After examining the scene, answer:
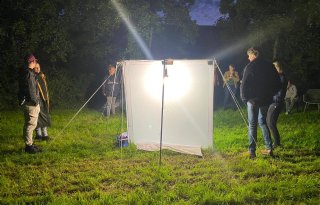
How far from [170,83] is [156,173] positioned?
264cm

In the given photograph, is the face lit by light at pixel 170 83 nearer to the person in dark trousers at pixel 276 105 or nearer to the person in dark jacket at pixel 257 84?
the person in dark jacket at pixel 257 84

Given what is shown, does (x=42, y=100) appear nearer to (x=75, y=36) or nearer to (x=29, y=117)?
(x=29, y=117)

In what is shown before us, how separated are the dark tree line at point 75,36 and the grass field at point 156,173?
8.23m

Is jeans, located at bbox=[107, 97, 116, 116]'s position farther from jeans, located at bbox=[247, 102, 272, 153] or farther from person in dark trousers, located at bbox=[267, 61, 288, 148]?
jeans, located at bbox=[247, 102, 272, 153]

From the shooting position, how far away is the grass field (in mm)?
6090

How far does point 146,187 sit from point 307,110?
11.0 meters

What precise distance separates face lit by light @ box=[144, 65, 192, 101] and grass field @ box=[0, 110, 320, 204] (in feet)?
4.93

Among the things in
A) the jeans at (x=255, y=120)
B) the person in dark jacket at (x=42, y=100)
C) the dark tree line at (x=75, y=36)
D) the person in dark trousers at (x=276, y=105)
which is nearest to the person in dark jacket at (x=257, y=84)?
the jeans at (x=255, y=120)

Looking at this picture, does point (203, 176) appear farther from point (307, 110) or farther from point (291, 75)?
point (291, 75)

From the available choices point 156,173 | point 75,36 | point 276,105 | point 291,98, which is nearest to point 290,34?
point 291,98

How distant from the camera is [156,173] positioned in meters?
7.41

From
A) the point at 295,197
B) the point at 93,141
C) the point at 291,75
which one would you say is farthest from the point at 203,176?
the point at 291,75

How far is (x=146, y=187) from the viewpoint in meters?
6.64

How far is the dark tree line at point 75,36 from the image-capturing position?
18.0 meters
